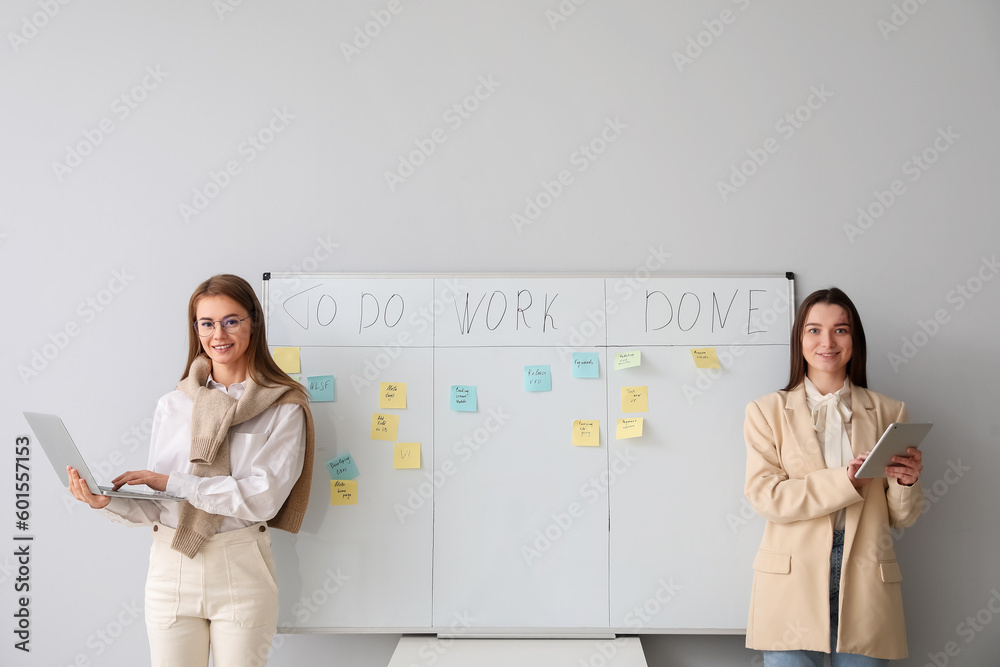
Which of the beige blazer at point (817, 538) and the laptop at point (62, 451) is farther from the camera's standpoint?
the beige blazer at point (817, 538)

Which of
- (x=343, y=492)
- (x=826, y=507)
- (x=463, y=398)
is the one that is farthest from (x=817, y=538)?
(x=343, y=492)

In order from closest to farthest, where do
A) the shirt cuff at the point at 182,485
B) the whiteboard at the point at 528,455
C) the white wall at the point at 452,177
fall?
the shirt cuff at the point at 182,485
the whiteboard at the point at 528,455
the white wall at the point at 452,177

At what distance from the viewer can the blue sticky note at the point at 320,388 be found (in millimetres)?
2262

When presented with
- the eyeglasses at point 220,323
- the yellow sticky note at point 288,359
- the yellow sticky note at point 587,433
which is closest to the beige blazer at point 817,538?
the yellow sticky note at point 587,433

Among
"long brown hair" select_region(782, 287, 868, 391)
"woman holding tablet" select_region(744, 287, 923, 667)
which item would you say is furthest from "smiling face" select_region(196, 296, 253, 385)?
"long brown hair" select_region(782, 287, 868, 391)

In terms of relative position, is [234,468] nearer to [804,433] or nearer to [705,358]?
[705,358]

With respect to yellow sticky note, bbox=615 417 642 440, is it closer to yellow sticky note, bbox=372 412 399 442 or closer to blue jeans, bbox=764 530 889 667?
blue jeans, bbox=764 530 889 667

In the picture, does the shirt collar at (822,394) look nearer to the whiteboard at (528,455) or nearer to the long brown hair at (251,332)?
the whiteboard at (528,455)

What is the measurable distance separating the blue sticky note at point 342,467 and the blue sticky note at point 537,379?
24.8 inches

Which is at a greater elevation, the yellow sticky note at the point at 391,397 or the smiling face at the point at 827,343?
the smiling face at the point at 827,343

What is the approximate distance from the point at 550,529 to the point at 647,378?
1.94 feet

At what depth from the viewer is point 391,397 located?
7.43 feet

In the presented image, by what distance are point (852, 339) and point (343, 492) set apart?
1.67m

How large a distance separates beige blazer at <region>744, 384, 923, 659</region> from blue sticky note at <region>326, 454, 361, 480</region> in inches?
49.1
